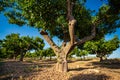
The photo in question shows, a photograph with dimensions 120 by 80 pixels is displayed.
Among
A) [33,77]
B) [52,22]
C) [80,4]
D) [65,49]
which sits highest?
[80,4]

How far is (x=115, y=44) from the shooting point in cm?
5862

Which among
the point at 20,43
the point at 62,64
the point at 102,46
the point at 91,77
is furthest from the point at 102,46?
the point at 91,77

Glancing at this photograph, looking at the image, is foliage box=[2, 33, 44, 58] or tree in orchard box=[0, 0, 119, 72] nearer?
tree in orchard box=[0, 0, 119, 72]

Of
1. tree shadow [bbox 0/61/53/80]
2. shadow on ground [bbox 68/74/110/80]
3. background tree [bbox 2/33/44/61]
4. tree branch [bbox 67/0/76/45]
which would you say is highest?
background tree [bbox 2/33/44/61]

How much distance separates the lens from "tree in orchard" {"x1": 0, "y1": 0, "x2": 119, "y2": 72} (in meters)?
17.6

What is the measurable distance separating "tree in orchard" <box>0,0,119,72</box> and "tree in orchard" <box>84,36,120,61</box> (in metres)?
30.3

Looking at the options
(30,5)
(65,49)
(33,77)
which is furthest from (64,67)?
(30,5)

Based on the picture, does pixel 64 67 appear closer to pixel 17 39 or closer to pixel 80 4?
pixel 80 4

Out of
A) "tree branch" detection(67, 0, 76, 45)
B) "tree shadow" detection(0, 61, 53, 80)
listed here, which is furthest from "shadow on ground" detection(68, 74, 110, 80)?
"tree shadow" detection(0, 61, 53, 80)

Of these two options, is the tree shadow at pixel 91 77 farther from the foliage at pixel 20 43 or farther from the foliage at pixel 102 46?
the foliage at pixel 20 43

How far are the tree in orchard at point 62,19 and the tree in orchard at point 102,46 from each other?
30338 mm

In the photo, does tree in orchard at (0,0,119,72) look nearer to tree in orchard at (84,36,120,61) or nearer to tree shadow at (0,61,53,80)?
tree shadow at (0,61,53,80)

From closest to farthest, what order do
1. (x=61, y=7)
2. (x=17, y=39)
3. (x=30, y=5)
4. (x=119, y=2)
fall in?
(x=30, y=5), (x=119, y=2), (x=61, y=7), (x=17, y=39)

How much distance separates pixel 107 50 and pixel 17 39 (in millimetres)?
30540
